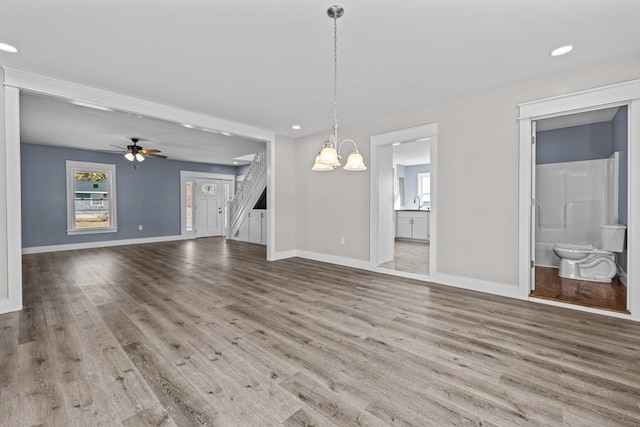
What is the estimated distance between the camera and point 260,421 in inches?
58.6

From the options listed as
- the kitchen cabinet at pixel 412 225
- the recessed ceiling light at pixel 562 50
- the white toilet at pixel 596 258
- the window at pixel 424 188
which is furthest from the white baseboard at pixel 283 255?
the window at pixel 424 188

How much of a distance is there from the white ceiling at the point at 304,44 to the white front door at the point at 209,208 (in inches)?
244

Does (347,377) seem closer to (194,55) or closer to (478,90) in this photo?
(194,55)

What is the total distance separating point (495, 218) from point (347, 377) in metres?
2.83

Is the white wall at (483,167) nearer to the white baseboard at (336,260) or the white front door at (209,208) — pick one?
the white baseboard at (336,260)

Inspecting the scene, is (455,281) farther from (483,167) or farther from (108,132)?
(108,132)

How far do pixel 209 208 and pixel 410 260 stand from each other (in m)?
7.20

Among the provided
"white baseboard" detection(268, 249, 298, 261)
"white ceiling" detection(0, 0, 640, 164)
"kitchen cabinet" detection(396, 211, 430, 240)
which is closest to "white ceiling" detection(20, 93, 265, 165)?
"white ceiling" detection(0, 0, 640, 164)

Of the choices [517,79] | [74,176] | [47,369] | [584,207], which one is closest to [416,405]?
[47,369]

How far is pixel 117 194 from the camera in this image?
7887mm

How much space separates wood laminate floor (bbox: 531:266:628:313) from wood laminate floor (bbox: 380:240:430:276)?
1.49 metres

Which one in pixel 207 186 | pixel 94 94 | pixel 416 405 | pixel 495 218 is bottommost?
pixel 416 405

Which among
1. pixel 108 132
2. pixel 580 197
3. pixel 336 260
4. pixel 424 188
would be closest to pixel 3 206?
pixel 108 132

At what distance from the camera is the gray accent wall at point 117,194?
22.0 feet
